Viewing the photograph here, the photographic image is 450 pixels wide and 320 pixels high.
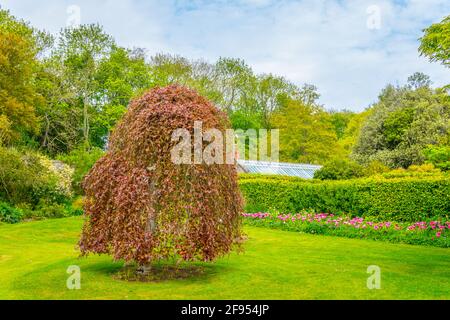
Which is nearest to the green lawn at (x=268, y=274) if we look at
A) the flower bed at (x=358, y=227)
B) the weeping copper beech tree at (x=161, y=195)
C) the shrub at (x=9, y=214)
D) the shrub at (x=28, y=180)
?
the weeping copper beech tree at (x=161, y=195)

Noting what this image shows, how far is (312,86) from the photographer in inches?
1860

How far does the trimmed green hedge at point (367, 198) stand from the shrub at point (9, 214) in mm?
9655

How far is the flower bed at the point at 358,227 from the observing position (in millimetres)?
14062

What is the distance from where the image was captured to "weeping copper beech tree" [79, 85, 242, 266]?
7629 mm

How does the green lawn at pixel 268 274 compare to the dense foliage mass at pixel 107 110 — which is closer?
the green lawn at pixel 268 274

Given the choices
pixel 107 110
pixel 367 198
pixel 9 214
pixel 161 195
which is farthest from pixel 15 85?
pixel 161 195

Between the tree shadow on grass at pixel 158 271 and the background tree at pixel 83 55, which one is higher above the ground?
the background tree at pixel 83 55

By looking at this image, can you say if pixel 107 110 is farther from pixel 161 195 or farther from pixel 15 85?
pixel 161 195

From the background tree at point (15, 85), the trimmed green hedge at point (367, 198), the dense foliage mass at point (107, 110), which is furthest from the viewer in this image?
the background tree at point (15, 85)

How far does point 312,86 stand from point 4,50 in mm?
29621

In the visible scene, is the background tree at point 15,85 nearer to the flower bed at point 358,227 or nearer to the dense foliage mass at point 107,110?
the dense foliage mass at point 107,110

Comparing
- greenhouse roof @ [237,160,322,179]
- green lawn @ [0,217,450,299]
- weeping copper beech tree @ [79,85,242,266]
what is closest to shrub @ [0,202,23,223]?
green lawn @ [0,217,450,299]
